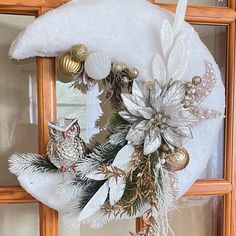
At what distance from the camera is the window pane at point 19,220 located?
30.7 inches

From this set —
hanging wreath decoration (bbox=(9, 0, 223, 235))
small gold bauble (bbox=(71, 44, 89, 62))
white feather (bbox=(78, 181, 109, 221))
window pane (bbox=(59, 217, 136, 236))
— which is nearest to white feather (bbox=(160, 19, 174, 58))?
hanging wreath decoration (bbox=(9, 0, 223, 235))

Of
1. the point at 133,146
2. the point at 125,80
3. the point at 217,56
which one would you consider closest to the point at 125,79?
the point at 125,80

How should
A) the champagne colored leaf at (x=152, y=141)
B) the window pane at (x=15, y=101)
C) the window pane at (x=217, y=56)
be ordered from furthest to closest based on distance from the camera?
the window pane at (x=217, y=56) < the window pane at (x=15, y=101) < the champagne colored leaf at (x=152, y=141)

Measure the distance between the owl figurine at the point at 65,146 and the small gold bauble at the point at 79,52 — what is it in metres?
0.09

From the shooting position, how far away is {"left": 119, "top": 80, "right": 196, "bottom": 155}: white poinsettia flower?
661 millimetres

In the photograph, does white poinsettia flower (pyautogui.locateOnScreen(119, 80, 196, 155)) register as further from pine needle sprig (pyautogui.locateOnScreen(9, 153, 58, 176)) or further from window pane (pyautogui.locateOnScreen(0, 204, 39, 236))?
window pane (pyautogui.locateOnScreen(0, 204, 39, 236))

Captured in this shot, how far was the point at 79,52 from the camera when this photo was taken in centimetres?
67

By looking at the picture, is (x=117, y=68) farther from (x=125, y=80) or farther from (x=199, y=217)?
(x=199, y=217)

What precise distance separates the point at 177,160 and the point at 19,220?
30 centimetres

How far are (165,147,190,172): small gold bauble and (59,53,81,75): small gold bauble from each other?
191mm

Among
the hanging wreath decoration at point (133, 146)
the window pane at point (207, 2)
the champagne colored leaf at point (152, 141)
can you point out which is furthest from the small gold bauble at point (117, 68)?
the window pane at point (207, 2)

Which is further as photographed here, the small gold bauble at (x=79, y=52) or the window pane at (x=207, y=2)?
the window pane at (x=207, y=2)

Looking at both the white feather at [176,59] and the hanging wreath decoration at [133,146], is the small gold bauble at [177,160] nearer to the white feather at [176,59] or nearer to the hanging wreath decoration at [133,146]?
the hanging wreath decoration at [133,146]

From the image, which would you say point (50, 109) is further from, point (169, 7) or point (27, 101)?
point (169, 7)
